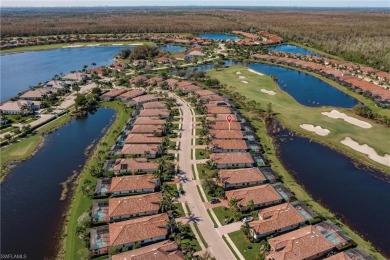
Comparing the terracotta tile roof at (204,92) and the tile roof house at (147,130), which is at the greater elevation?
the terracotta tile roof at (204,92)

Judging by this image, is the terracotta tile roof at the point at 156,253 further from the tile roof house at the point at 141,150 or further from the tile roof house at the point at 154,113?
the tile roof house at the point at 154,113

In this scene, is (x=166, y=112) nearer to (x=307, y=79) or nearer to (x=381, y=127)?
(x=381, y=127)

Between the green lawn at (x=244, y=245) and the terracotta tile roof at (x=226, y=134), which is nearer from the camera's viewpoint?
the green lawn at (x=244, y=245)

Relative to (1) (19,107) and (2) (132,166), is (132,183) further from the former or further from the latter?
(1) (19,107)

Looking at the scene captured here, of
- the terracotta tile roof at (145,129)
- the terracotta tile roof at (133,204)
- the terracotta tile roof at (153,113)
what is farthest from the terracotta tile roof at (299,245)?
the terracotta tile roof at (153,113)

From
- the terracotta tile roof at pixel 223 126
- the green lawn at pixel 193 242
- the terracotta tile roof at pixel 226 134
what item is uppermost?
the terracotta tile roof at pixel 223 126

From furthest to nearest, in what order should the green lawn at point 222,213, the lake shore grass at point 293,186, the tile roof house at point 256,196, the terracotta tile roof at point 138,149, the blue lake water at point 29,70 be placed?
the blue lake water at point 29,70 → the terracotta tile roof at point 138,149 → the tile roof house at point 256,196 → the green lawn at point 222,213 → the lake shore grass at point 293,186

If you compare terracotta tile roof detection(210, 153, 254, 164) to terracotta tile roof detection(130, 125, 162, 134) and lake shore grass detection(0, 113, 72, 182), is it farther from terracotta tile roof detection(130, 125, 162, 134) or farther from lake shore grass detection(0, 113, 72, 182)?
lake shore grass detection(0, 113, 72, 182)
